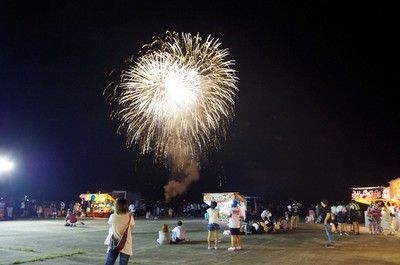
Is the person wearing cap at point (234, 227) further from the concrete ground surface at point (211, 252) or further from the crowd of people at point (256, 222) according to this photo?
the concrete ground surface at point (211, 252)

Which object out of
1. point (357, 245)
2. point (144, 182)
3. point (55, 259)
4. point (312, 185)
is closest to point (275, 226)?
point (357, 245)

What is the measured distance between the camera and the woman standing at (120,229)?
8.37 metres

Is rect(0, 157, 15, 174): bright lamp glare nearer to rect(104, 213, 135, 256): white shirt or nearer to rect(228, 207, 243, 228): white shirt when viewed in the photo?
rect(228, 207, 243, 228): white shirt

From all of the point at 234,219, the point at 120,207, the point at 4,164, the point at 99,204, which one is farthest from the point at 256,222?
the point at 4,164

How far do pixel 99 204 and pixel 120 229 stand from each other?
117 feet

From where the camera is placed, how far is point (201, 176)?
84.2m

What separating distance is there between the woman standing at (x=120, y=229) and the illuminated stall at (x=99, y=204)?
1318 inches

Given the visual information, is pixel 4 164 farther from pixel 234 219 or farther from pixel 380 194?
pixel 380 194

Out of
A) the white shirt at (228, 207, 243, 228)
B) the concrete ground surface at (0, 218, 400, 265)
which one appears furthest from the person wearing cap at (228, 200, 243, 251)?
the concrete ground surface at (0, 218, 400, 265)

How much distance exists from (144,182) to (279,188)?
1027 inches

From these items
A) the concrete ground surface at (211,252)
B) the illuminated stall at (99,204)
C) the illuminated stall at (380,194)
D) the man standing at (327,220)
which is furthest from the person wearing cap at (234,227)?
the illuminated stall at (99,204)

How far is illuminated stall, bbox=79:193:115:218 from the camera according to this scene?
137 feet

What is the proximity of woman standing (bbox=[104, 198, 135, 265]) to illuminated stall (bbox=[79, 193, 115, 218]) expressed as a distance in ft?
110

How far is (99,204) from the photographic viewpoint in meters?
42.9
